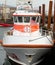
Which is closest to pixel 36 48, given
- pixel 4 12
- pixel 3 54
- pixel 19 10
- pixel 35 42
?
pixel 35 42

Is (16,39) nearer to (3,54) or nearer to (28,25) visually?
(28,25)

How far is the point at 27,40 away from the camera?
106 feet

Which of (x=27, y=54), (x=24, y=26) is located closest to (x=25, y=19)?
(x=24, y=26)

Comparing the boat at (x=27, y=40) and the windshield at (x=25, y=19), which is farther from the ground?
the windshield at (x=25, y=19)

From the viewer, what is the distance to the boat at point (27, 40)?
32406mm

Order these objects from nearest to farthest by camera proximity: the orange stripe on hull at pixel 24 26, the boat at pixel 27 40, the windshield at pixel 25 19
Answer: the boat at pixel 27 40 → the orange stripe on hull at pixel 24 26 → the windshield at pixel 25 19

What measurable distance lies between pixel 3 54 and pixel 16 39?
11.5 metres

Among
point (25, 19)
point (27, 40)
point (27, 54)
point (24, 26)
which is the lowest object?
point (27, 54)

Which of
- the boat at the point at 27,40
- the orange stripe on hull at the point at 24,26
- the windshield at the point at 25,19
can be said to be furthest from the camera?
the windshield at the point at 25,19

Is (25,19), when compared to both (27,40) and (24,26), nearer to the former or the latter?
(24,26)

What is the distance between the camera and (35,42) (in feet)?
106

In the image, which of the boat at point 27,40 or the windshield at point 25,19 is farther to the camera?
the windshield at point 25,19

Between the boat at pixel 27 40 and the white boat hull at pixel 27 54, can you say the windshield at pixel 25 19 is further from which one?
the white boat hull at pixel 27 54

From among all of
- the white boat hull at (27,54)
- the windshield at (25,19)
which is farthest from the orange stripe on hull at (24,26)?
the white boat hull at (27,54)
